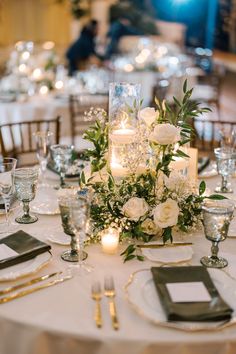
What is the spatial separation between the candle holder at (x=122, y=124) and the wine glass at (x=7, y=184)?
384 mm

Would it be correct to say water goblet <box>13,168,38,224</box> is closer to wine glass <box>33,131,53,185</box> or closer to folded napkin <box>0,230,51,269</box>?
folded napkin <box>0,230,51,269</box>

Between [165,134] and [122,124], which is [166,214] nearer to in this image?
[165,134]

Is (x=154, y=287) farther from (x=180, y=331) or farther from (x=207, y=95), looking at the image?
(x=207, y=95)

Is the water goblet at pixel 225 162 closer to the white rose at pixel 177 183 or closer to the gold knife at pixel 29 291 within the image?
the white rose at pixel 177 183

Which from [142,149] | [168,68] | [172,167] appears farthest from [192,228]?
[168,68]

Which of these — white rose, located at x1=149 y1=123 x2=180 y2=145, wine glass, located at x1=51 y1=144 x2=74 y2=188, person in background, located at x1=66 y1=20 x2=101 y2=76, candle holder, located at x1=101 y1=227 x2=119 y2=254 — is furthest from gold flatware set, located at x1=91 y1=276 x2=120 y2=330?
person in background, located at x1=66 y1=20 x2=101 y2=76

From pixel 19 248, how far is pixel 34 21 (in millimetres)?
10426

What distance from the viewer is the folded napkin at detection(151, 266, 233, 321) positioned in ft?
4.11

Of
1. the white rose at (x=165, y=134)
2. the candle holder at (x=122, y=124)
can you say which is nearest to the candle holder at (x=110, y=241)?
the candle holder at (x=122, y=124)

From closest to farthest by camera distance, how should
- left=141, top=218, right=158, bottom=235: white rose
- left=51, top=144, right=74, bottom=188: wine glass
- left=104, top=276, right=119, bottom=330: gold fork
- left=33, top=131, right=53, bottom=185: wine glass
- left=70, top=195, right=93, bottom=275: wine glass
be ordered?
left=104, top=276, right=119, bottom=330: gold fork → left=70, top=195, right=93, bottom=275: wine glass → left=141, top=218, right=158, bottom=235: white rose → left=51, top=144, right=74, bottom=188: wine glass → left=33, top=131, right=53, bottom=185: wine glass

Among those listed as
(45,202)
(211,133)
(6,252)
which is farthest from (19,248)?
(211,133)

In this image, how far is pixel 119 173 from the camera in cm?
181

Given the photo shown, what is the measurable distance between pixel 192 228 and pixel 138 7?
11531 mm

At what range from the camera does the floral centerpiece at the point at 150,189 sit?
5.34ft
